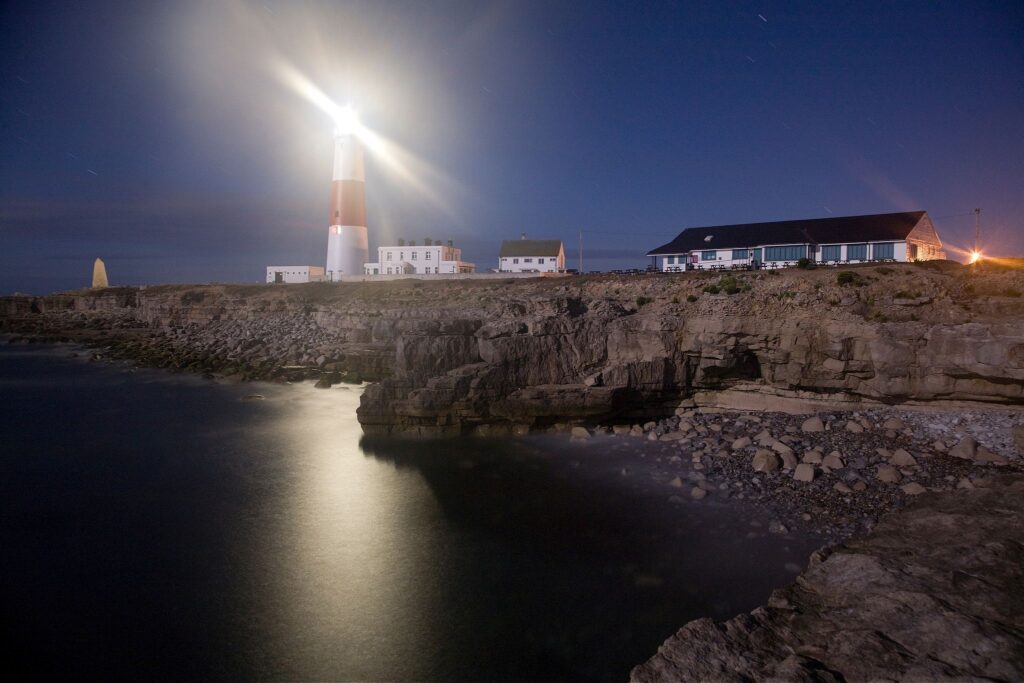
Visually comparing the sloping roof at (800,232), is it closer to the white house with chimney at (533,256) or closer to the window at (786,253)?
the window at (786,253)

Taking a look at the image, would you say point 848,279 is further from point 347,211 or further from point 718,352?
point 347,211

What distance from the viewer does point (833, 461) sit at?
13211mm

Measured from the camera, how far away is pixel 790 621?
22.0 ft

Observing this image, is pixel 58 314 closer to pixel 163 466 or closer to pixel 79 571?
pixel 163 466

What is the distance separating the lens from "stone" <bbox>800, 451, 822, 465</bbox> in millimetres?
13355

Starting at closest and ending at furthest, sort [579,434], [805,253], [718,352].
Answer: [579,434] < [718,352] < [805,253]

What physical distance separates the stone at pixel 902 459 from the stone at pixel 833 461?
1085 millimetres

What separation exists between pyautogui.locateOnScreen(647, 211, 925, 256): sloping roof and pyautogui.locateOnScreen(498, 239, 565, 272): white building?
36.8 ft

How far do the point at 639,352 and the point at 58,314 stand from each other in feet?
258

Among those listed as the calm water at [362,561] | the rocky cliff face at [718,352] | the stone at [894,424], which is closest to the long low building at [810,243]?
the rocky cliff face at [718,352]

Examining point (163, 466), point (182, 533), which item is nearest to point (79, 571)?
point (182, 533)

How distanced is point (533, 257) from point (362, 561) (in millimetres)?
46152

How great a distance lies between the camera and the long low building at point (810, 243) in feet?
117

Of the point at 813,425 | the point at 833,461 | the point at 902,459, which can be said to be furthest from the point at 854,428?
the point at 833,461
